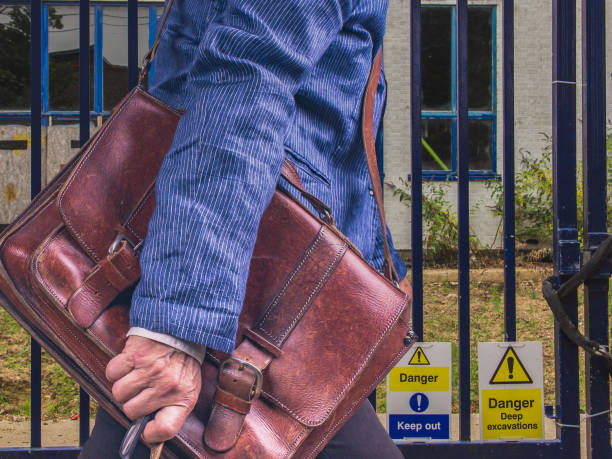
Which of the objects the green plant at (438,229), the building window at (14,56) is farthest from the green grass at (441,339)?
the building window at (14,56)

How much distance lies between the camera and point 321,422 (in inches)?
46.8

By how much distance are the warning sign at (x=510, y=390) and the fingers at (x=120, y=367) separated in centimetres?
151

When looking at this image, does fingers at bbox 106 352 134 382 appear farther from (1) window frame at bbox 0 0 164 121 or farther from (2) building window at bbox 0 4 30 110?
(2) building window at bbox 0 4 30 110

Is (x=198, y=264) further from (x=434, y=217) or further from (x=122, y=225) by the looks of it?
(x=434, y=217)

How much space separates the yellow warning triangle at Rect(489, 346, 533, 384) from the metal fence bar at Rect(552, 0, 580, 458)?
0.12 metres

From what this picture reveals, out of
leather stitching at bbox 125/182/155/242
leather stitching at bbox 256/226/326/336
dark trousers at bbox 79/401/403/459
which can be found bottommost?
dark trousers at bbox 79/401/403/459

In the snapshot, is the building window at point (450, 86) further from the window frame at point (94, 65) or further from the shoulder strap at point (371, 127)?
the shoulder strap at point (371, 127)

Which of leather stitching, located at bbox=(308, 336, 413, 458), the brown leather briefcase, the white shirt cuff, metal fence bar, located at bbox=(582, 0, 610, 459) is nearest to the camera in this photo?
the white shirt cuff

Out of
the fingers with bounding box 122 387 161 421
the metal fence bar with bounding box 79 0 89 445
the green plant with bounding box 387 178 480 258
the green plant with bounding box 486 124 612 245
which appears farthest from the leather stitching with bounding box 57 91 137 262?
the green plant with bounding box 486 124 612 245

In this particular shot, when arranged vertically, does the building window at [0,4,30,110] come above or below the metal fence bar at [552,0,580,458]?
above

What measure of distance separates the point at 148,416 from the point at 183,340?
137 millimetres

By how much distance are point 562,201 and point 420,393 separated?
82 cm

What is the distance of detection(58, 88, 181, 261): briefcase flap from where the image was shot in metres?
1.18

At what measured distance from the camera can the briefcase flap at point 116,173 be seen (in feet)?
3.88
